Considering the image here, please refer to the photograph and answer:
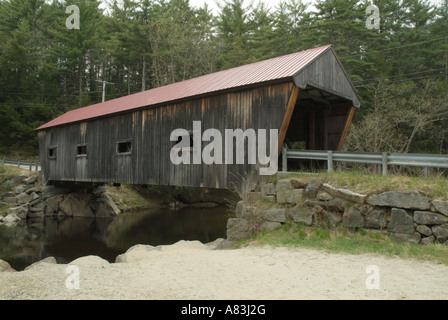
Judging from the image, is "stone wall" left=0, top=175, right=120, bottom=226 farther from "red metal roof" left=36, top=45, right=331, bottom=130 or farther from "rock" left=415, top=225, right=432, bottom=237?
"rock" left=415, top=225, right=432, bottom=237

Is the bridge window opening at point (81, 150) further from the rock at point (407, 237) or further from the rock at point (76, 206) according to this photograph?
the rock at point (407, 237)

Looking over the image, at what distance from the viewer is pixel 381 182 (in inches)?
259

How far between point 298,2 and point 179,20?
32.6ft

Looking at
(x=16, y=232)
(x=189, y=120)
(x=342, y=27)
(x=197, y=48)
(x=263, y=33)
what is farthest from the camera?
(x=263, y=33)

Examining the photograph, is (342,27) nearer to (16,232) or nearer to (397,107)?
(397,107)

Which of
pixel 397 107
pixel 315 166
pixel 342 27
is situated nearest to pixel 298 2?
pixel 342 27

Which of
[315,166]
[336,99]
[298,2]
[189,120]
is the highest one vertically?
[298,2]

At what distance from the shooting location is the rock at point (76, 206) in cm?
1895

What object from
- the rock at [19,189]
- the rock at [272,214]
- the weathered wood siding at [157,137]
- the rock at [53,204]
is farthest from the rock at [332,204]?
the rock at [19,189]

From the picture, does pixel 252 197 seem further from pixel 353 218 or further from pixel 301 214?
pixel 353 218

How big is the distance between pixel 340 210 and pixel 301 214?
0.88 m

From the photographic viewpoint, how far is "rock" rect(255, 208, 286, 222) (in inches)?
302

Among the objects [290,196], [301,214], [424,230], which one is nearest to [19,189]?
[290,196]
